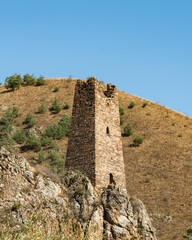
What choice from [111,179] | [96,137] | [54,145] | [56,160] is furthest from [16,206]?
[54,145]

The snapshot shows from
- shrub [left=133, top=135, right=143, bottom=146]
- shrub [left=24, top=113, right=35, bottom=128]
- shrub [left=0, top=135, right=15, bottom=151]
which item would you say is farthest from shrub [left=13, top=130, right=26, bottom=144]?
shrub [left=133, top=135, right=143, bottom=146]

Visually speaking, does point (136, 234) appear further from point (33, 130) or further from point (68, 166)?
point (33, 130)

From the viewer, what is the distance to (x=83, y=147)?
20.2m

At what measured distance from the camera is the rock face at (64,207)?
14.8 metres

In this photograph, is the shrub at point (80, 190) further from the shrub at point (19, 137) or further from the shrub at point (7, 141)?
the shrub at point (19, 137)

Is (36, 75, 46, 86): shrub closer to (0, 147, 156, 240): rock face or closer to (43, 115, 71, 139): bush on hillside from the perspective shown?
(43, 115, 71, 139): bush on hillside

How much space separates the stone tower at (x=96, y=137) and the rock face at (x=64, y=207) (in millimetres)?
853

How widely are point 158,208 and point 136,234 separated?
15416 mm

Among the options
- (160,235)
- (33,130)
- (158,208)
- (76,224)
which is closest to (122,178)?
(76,224)

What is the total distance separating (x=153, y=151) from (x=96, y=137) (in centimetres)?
2799

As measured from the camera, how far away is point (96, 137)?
20.1 metres

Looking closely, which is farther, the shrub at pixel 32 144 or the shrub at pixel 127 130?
the shrub at pixel 127 130

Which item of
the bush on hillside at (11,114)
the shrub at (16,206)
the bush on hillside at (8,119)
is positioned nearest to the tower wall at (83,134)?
the shrub at (16,206)

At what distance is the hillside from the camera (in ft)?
107
